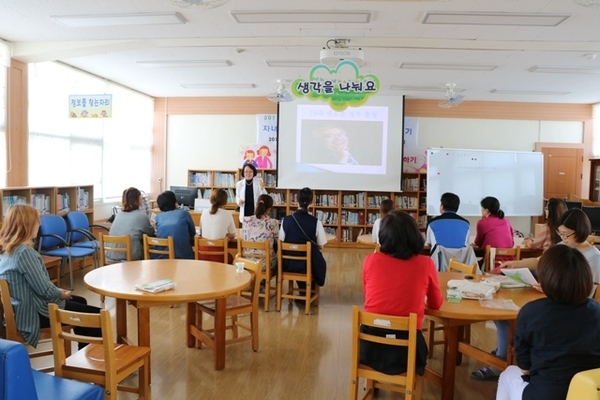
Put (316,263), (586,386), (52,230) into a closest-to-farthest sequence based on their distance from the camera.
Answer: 1. (586,386)
2. (316,263)
3. (52,230)

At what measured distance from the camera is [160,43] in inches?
232

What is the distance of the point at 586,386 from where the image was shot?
5.05 feet

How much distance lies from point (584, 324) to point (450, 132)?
7987 mm

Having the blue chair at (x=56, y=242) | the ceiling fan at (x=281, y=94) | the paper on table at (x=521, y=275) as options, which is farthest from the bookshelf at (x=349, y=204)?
→ the paper on table at (x=521, y=275)

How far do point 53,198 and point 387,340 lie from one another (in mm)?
5374

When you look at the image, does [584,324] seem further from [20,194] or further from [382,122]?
[382,122]

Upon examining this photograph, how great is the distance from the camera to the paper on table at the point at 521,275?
2.97m

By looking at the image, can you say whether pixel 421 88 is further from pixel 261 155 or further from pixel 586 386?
pixel 586 386

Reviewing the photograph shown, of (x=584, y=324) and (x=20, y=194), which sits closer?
(x=584, y=324)

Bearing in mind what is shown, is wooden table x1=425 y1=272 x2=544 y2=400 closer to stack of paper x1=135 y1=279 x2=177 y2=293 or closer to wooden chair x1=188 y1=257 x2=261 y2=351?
wooden chair x1=188 y1=257 x2=261 y2=351

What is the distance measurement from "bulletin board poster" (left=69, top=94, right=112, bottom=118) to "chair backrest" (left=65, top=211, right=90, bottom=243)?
134 centimetres

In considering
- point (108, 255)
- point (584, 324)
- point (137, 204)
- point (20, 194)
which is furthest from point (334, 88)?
point (20, 194)

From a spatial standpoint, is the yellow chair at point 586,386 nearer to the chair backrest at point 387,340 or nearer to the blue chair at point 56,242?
the chair backrest at point 387,340

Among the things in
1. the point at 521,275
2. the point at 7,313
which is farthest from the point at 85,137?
the point at 521,275
